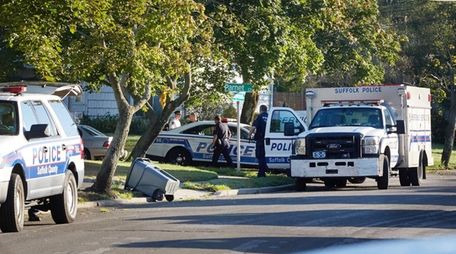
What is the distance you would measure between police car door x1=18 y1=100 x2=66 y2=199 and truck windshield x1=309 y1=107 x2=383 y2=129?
10153 millimetres

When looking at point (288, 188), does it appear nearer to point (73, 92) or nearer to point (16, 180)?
point (73, 92)

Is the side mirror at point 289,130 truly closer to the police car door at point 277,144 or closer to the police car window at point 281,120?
the police car door at point 277,144

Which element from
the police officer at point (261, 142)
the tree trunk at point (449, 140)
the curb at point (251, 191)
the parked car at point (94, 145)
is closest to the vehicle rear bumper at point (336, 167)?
the curb at point (251, 191)

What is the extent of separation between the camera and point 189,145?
29109 millimetres

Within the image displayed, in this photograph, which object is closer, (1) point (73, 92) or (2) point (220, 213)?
(2) point (220, 213)

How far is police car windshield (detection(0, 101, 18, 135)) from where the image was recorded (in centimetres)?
1312

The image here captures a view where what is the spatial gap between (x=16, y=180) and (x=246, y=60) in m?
13.3

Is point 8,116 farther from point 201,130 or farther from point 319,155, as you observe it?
point 201,130

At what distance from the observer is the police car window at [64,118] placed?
14.7 metres

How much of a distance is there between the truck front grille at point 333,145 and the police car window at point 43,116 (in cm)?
900

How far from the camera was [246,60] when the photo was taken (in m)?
25.0

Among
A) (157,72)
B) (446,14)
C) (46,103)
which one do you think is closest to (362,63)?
(446,14)

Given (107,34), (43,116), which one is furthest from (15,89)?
(107,34)

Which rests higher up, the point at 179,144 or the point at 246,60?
the point at 246,60
